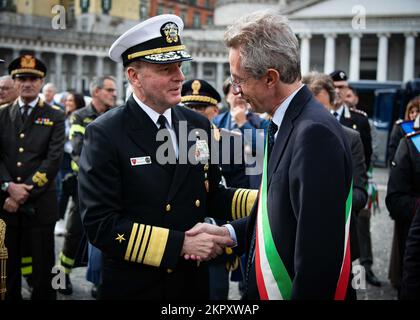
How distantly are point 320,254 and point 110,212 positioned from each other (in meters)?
1.16

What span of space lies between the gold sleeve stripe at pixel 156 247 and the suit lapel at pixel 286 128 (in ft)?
2.28

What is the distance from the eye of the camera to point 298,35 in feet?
190

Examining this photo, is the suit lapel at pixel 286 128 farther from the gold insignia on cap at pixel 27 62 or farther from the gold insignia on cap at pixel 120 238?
the gold insignia on cap at pixel 27 62

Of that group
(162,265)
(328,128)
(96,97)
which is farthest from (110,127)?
(96,97)

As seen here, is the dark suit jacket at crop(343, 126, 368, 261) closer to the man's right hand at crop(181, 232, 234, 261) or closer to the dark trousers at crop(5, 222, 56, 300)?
the man's right hand at crop(181, 232, 234, 261)

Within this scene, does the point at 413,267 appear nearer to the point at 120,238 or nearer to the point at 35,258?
the point at 120,238

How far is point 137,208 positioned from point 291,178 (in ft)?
3.34

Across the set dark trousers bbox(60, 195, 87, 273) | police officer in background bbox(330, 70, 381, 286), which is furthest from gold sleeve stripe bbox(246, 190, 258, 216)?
police officer in background bbox(330, 70, 381, 286)

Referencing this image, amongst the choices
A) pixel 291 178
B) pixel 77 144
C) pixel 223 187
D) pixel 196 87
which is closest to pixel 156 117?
pixel 223 187

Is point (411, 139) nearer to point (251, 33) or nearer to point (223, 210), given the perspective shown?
point (223, 210)

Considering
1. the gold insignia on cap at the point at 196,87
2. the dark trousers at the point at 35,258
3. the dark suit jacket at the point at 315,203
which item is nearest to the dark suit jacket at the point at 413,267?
the dark suit jacket at the point at 315,203

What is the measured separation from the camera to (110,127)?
9.36 feet

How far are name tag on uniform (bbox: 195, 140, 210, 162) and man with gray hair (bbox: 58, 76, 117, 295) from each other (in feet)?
10.0

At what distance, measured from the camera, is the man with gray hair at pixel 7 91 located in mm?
6242
